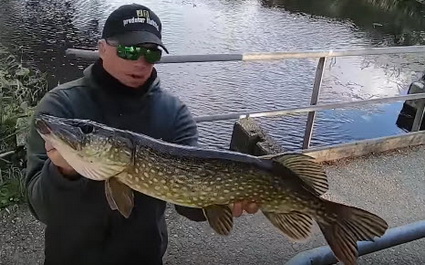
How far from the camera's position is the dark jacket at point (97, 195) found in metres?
1.86

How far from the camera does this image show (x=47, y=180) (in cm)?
178

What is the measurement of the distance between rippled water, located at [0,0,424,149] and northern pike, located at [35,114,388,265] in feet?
15.6

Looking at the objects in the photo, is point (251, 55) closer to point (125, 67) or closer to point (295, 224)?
point (125, 67)

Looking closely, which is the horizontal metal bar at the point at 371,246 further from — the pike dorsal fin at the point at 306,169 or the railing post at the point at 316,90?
the railing post at the point at 316,90

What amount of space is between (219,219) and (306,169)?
0.35 metres

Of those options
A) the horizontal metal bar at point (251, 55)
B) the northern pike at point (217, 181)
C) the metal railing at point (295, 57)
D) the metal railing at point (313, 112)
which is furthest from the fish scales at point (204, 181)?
the metal railing at point (295, 57)

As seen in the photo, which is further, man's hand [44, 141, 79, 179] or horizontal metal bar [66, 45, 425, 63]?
horizontal metal bar [66, 45, 425, 63]

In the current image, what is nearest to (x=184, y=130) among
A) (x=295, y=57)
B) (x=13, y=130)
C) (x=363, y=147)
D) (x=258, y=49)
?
(x=295, y=57)

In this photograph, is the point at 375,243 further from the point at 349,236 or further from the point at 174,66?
the point at 174,66

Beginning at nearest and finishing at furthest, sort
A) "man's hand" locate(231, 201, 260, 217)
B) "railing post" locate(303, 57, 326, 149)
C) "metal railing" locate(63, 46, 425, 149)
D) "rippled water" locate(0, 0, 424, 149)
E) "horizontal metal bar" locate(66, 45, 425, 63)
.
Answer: "man's hand" locate(231, 201, 260, 217)
"horizontal metal bar" locate(66, 45, 425, 63)
"metal railing" locate(63, 46, 425, 149)
"railing post" locate(303, 57, 326, 149)
"rippled water" locate(0, 0, 424, 149)

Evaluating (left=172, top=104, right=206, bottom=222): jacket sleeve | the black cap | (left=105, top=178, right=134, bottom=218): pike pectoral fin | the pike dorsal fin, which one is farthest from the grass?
the pike dorsal fin

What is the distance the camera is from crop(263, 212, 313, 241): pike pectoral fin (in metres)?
1.81

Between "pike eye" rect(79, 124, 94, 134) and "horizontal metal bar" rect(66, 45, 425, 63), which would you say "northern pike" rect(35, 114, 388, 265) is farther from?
"horizontal metal bar" rect(66, 45, 425, 63)

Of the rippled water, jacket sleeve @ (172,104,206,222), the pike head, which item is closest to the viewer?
the pike head
